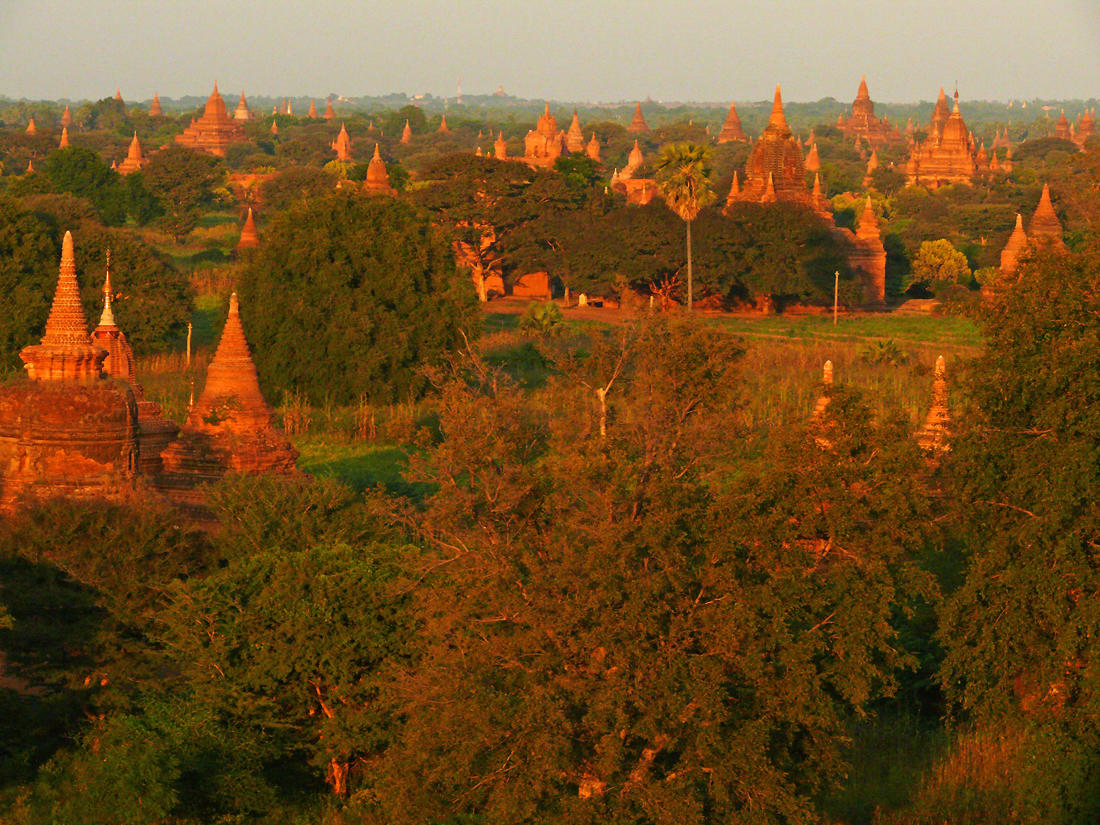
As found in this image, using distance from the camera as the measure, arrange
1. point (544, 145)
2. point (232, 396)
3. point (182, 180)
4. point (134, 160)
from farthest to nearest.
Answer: point (134, 160)
point (544, 145)
point (182, 180)
point (232, 396)

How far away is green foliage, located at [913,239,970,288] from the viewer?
72.8 m

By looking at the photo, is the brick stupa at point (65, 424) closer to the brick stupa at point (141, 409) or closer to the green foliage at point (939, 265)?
the brick stupa at point (141, 409)

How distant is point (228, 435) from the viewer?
917 inches

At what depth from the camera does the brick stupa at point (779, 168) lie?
70375 millimetres

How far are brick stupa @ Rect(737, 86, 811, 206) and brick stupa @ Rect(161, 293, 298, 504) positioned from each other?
48.4 meters

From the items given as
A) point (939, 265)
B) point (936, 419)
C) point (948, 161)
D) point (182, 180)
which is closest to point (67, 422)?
point (936, 419)

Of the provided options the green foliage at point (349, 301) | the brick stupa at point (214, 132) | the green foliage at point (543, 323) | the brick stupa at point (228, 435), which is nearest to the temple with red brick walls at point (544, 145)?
the brick stupa at point (214, 132)

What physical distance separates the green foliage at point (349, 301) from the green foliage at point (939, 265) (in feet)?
111

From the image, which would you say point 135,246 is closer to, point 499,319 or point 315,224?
point 315,224

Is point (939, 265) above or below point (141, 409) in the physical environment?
below

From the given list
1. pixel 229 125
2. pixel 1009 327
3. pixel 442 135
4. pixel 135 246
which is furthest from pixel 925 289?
pixel 442 135

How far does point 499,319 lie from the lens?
61.8m

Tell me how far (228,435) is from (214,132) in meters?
125

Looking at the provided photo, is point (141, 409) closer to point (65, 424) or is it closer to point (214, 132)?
point (65, 424)
